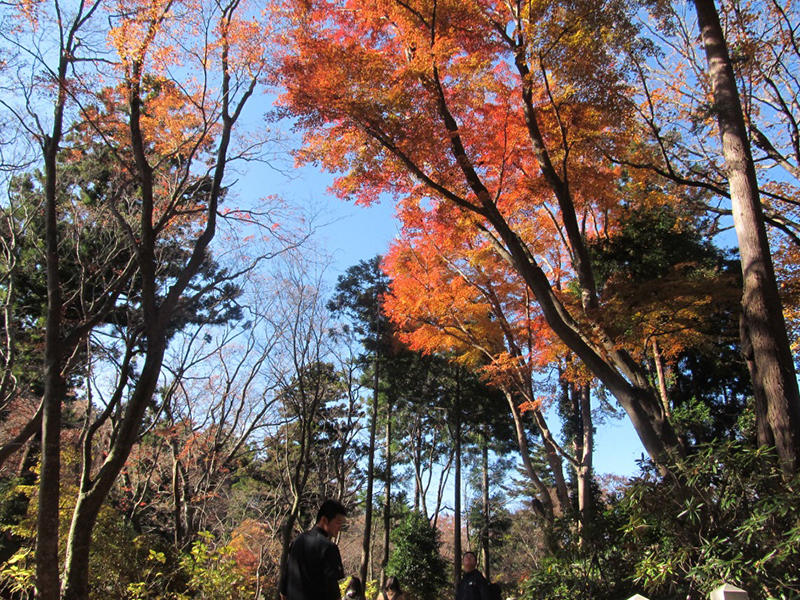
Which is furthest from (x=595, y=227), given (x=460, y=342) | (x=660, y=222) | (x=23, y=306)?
(x=23, y=306)

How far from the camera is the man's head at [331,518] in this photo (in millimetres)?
2732

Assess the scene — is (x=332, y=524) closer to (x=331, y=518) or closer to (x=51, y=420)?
(x=331, y=518)

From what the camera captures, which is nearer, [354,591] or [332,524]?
[332,524]

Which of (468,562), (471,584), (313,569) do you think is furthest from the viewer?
(468,562)

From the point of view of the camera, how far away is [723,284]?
23.3ft

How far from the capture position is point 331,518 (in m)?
2.77

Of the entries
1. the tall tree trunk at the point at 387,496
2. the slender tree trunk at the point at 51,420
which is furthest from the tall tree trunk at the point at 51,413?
the tall tree trunk at the point at 387,496

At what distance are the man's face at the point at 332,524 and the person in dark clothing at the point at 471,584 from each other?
8.48ft

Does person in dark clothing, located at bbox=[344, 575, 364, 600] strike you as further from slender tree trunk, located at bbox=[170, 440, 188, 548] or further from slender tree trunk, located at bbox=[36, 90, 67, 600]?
slender tree trunk, located at bbox=[170, 440, 188, 548]

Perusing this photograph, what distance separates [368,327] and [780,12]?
14172mm

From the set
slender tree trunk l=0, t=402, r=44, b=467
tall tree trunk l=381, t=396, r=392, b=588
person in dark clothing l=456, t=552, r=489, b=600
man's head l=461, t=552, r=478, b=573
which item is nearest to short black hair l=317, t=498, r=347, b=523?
person in dark clothing l=456, t=552, r=489, b=600

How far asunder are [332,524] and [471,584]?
9.25 feet

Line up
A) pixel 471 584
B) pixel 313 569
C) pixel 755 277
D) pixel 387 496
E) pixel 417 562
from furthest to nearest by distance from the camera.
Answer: pixel 387 496
pixel 417 562
pixel 471 584
pixel 755 277
pixel 313 569

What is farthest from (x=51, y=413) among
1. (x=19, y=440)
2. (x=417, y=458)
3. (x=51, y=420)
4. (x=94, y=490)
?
(x=417, y=458)
